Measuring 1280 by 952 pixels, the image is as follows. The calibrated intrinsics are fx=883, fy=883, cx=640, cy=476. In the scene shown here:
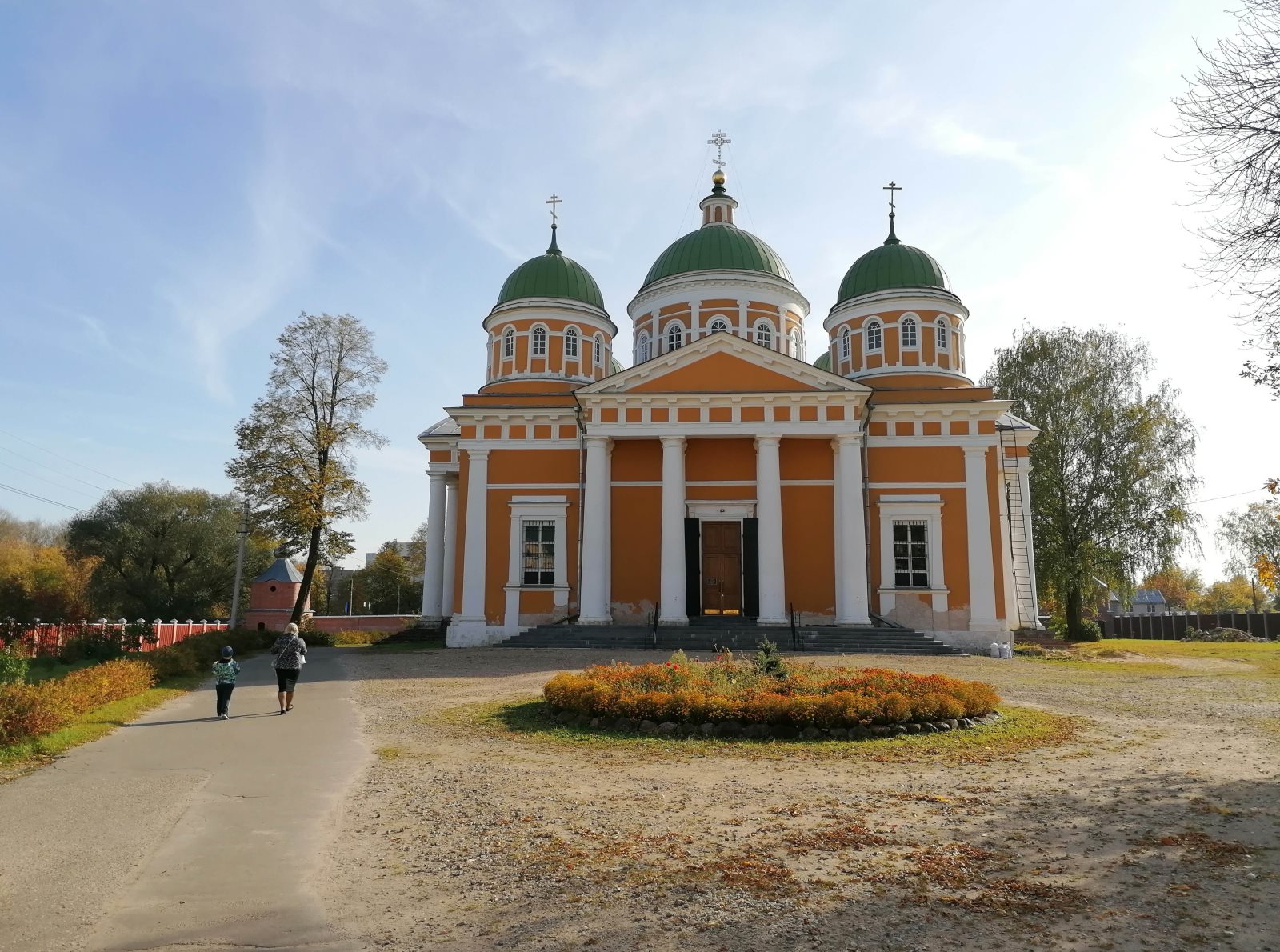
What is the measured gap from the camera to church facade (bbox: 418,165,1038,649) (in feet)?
82.4

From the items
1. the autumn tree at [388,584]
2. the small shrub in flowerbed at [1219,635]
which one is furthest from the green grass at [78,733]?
the autumn tree at [388,584]

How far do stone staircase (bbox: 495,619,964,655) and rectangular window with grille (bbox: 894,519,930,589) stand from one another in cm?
191

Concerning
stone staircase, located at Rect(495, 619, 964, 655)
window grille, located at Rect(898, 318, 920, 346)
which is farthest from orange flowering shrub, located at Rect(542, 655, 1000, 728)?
window grille, located at Rect(898, 318, 920, 346)

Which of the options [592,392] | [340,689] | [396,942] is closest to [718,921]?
[396,942]

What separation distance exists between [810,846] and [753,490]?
67.7ft

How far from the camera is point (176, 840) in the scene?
6.68 metres

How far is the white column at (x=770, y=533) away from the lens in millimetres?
24281

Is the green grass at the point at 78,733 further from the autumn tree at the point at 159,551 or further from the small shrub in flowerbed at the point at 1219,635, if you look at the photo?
the small shrub in flowerbed at the point at 1219,635

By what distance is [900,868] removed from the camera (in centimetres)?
575

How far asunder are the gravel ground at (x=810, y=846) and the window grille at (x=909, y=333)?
64.5 feet

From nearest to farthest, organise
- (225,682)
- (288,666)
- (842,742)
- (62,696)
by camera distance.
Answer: (842,742)
(62,696)
(225,682)
(288,666)

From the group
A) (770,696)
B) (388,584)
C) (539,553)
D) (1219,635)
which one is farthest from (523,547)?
(388,584)

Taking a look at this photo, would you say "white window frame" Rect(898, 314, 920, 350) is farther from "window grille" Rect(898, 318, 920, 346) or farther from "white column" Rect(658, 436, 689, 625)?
"white column" Rect(658, 436, 689, 625)

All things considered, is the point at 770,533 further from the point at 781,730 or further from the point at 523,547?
the point at 781,730
